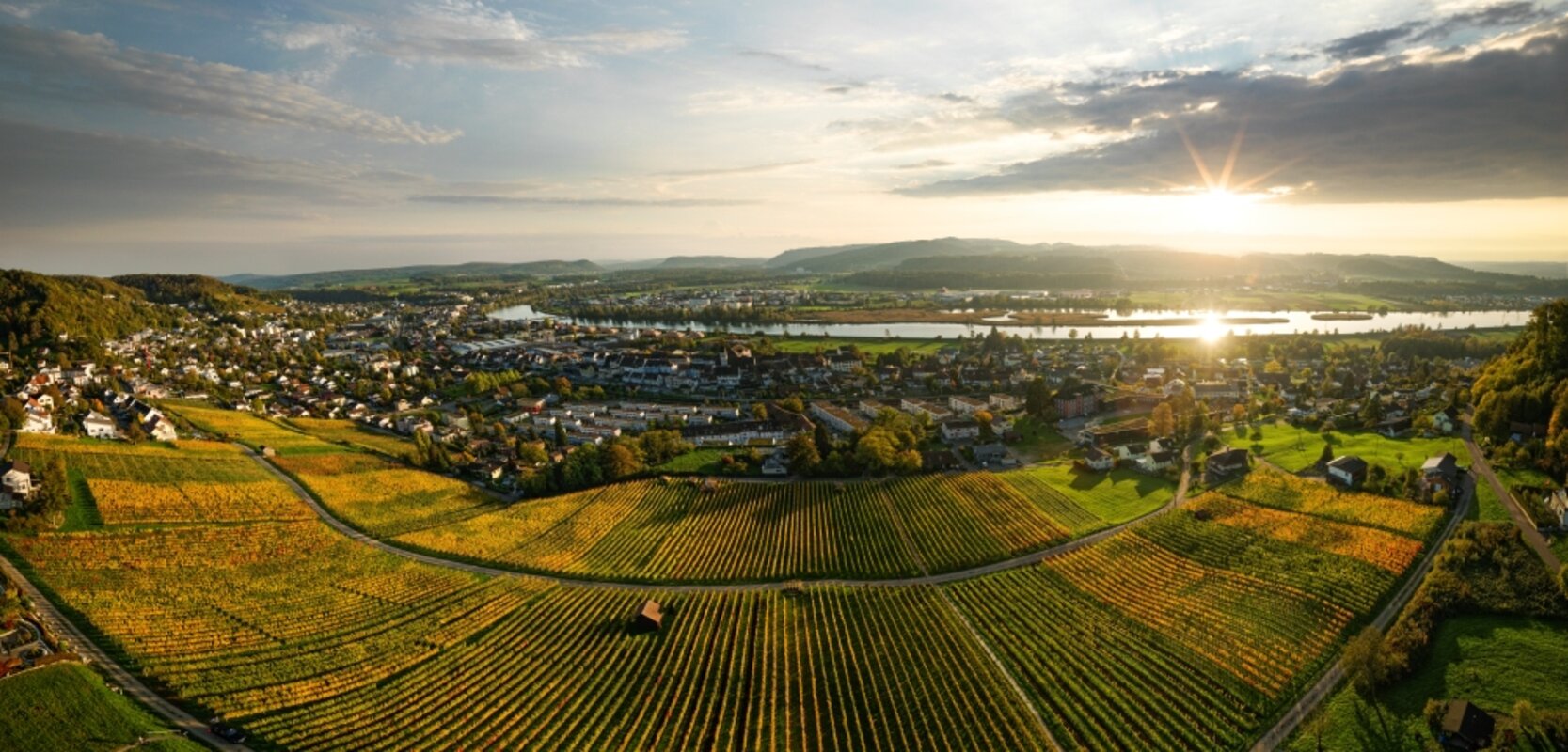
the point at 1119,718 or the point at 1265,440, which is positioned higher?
the point at 1265,440

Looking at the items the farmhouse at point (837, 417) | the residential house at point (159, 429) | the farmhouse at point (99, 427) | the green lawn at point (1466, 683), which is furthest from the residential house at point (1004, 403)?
the farmhouse at point (99, 427)

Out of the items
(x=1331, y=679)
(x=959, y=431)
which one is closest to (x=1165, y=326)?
(x=959, y=431)

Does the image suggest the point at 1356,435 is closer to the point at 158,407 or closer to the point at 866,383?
the point at 866,383

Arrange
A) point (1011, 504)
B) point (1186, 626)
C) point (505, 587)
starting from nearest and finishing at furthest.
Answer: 1. point (1186, 626)
2. point (505, 587)
3. point (1011, 504)

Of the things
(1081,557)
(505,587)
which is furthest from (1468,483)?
(505,587)

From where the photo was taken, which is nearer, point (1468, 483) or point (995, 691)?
point (995, 691)

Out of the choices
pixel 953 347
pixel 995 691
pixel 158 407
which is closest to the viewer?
pixel 995 691

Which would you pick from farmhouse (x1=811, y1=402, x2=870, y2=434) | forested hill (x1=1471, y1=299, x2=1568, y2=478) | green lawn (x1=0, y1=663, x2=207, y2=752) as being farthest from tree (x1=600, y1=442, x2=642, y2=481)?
forested hill (x1=1471, y1=299, x2=1568, y2=478)
